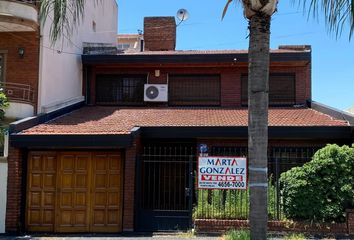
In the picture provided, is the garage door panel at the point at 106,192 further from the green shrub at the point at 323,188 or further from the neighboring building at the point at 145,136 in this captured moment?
the green shrub at the point at 323,188

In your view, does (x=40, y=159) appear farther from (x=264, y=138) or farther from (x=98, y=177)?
(x=264, y=138)

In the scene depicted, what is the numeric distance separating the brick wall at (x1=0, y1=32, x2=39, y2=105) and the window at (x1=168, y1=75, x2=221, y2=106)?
518 cm

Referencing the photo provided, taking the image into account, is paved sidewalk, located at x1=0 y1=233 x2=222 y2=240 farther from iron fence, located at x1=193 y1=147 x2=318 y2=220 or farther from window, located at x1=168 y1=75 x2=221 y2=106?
window, located at x1=168 y1=75 x2=221 y2=106

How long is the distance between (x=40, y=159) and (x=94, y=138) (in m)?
1.92

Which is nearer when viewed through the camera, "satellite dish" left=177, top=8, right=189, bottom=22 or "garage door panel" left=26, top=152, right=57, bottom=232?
"garage door panel" left=26, top=152, right=57, bottom=232

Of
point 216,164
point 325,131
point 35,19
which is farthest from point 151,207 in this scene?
point 35,19

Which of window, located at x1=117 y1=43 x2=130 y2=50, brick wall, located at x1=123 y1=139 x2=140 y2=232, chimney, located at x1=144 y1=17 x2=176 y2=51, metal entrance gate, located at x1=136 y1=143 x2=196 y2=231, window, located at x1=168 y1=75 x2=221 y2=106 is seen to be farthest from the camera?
window, located at x1=117 y1=43 x2=130 y2=50

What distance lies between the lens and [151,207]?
51.1 ft

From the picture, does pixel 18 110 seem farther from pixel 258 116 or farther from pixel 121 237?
pixel 258 116

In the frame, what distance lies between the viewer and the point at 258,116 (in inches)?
284

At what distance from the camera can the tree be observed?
7.18m

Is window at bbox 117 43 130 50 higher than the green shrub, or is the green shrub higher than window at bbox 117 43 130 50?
→ window at bbox 117 43 130 50

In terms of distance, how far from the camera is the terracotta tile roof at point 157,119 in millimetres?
14734

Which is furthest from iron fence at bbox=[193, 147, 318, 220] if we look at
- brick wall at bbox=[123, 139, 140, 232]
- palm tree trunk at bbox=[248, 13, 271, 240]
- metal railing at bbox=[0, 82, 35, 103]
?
palm tree trunk at bbox=[248, 13, 271, 240]
